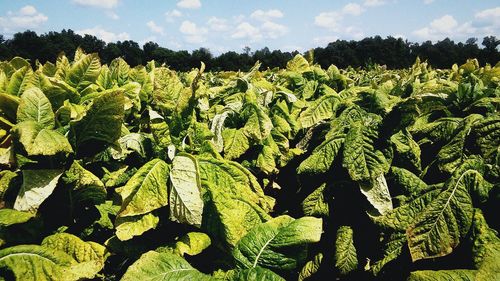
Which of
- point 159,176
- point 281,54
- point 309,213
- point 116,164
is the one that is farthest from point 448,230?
point 281,54

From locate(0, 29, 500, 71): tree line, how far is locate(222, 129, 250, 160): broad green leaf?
112 ft

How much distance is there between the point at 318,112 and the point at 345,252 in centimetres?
115

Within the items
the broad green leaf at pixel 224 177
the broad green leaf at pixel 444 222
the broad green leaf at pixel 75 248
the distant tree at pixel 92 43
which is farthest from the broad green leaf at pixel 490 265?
the distant tree at pixel 92 43

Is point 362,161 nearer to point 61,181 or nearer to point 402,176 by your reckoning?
point 402,176

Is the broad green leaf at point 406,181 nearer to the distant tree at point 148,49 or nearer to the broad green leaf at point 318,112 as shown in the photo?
the broad green leaf at point 318,112

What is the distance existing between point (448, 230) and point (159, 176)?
63.0 inches

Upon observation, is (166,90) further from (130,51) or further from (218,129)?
(130,51)

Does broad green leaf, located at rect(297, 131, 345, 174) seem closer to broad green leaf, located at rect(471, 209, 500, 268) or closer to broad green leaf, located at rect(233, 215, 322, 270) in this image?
broad green leaf, located at rect(233, 215, 322, 270)

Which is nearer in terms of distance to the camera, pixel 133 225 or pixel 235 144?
pixel 133 225

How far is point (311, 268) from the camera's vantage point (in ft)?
9.29

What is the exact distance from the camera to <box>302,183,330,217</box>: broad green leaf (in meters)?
2.82

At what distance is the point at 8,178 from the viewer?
2078mm

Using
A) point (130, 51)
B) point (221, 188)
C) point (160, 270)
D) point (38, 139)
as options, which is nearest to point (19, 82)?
point (38, 139)

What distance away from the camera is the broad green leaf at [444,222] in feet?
6.72
